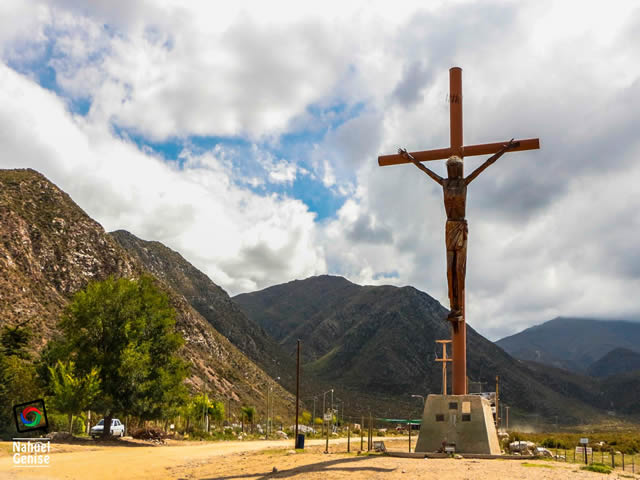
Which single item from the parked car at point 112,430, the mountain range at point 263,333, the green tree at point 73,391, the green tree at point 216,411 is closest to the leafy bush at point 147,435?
the parked car at point 112,430

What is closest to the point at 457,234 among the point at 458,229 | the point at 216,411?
the point at 458,229

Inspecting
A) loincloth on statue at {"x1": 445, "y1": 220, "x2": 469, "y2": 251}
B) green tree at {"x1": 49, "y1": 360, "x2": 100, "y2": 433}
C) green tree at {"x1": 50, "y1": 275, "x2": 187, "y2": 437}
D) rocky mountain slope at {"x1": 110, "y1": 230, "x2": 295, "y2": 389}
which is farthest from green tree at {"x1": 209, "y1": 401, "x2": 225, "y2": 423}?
rocky mountain slope at {"x1": 110, "y1": 230, "x2": 295, "y2": 389}

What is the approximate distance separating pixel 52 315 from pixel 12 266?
23.7 ft

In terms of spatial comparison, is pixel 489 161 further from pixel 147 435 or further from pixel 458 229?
pixel 147 435

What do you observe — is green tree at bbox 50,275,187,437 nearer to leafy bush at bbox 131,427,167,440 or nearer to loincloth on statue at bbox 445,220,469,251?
leafy bush at bbox 131,427,167,440

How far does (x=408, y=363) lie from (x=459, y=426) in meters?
131

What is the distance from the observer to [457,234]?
20.0 m

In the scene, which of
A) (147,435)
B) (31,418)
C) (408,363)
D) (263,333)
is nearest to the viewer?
(31,418)

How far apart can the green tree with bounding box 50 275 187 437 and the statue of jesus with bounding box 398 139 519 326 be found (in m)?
23.6

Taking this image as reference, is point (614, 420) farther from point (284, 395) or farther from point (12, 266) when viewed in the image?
point (12, 266)

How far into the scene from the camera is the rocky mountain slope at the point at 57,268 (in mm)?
57594

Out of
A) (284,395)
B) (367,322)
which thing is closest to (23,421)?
(284,395)

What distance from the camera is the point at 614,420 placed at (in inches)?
5113

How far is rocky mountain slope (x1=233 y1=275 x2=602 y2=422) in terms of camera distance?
136 meters
